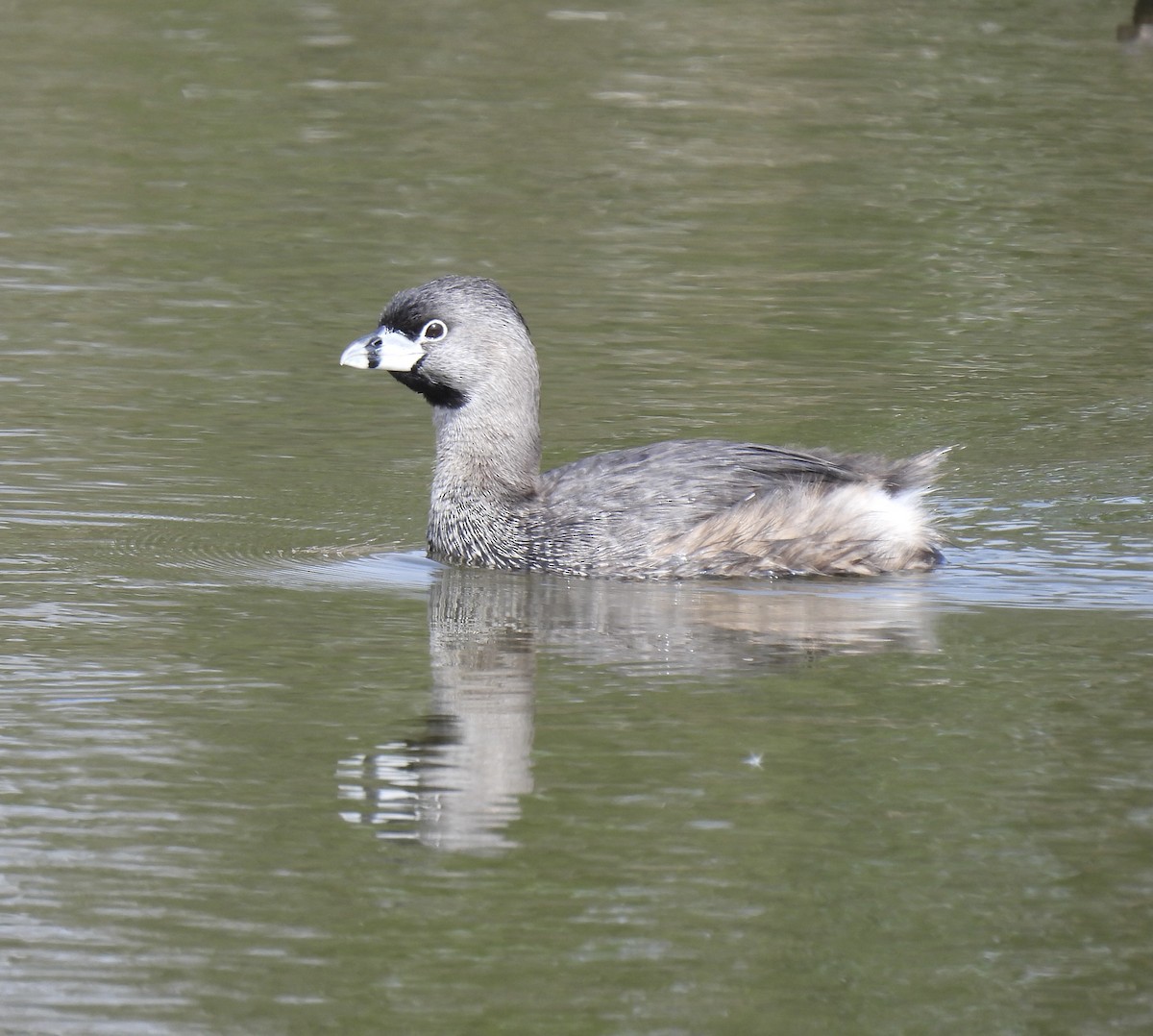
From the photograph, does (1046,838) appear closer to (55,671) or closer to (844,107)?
(55,671)

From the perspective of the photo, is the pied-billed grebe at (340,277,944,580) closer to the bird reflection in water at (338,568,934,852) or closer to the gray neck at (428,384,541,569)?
the gray neck at (428,384,541,569)

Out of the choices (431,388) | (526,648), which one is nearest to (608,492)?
(431,388)

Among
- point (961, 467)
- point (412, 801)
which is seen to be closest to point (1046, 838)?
point (412, 801)

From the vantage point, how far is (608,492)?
33.7ft

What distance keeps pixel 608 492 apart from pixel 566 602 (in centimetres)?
66

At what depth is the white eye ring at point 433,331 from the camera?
1079 centimetres

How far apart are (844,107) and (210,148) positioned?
5897 millimetres

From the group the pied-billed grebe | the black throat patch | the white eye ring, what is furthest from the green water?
the white eye ring

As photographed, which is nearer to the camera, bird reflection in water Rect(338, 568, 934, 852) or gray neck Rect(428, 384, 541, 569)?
bird reflection in water Rect(338, 568, 934, 852)

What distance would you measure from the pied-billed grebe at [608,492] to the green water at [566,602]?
0.22m

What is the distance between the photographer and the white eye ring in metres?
10.8

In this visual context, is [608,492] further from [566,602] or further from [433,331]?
[433,331]

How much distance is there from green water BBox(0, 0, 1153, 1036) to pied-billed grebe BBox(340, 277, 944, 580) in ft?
0.72

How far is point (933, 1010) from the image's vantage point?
18.7 feet
